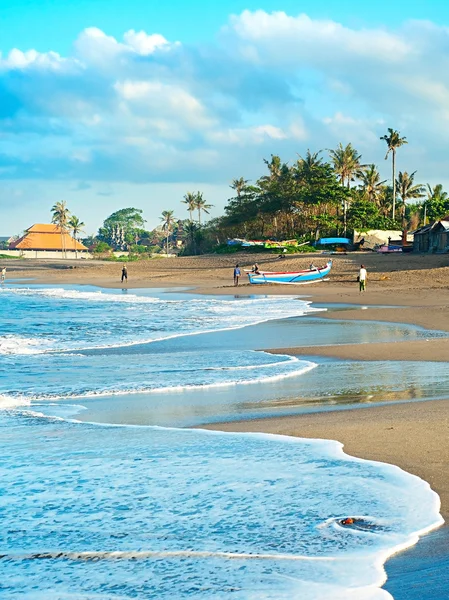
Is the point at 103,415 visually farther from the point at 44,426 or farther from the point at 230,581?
the point at 230,581

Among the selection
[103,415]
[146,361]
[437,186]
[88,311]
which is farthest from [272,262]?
[103,415]

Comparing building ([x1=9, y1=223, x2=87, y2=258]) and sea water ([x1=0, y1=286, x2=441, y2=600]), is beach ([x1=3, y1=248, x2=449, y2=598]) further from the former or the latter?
building ([x1=9, y1=223, x2=87, y2=258])

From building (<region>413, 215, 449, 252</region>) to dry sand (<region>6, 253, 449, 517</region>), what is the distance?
11.9 feet

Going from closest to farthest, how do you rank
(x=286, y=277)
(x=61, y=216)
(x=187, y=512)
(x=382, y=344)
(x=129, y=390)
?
(x=187, y=512) → (x=129, y=390) → (x=382, y=344) → (x=286, y=277) → (x=61, y=216)

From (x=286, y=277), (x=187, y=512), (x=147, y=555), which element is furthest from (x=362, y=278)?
(x=147, y=555)

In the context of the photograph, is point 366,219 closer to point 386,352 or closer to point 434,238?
point 434,238

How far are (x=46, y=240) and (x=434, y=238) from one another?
8724 cm

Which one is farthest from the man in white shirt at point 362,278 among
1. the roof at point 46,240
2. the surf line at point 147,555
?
the roof at point 46,240

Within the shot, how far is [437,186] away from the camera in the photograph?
91688 mm

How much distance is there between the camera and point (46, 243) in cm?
12925

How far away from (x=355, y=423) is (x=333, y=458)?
153 centimetres

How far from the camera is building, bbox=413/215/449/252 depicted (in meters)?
55.4

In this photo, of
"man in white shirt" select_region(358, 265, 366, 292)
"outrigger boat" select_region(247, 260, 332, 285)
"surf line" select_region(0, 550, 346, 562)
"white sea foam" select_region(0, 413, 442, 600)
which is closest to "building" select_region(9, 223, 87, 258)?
"outrigger boat" select_region(247, 260, 332, 285)

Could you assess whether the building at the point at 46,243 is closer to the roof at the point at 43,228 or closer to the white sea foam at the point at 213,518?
the roof at the point at 43,228
